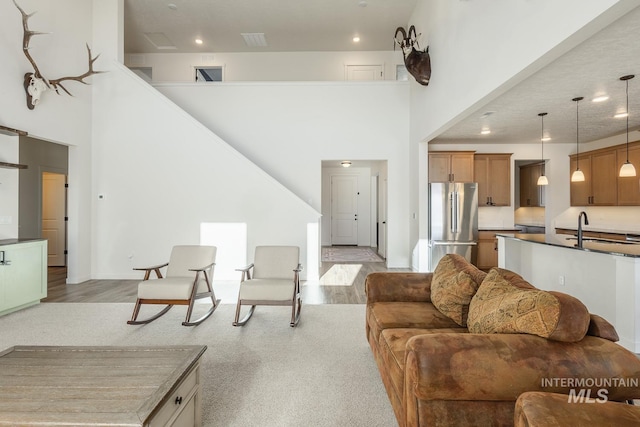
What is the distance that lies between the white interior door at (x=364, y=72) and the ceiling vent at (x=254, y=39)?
2272 mm

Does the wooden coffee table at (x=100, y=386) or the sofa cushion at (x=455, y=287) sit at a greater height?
the sofa cushion at (x=455, y=287)

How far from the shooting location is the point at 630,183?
560 cm

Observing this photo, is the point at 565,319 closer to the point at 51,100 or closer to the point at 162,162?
the point at 162,162

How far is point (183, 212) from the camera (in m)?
5.85

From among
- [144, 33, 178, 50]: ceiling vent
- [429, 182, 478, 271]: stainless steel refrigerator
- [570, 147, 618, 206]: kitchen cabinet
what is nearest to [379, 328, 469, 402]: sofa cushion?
[429, 182, 478, 271]: stainless steel refrigerator

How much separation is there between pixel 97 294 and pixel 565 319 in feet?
18.4

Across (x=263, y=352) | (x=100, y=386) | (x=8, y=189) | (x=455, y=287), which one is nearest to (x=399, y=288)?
(x=455, y=287)

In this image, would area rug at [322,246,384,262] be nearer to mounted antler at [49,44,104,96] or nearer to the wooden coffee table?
mounted antler at [49,44,104,96]

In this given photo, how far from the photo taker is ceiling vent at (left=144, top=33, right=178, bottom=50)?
7.68 meters

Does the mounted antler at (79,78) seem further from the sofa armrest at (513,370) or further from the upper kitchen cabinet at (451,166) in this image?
the sofa armrest at (513,370)

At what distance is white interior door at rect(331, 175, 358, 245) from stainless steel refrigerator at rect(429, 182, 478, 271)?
477 centimetres

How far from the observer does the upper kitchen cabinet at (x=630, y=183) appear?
5340mm

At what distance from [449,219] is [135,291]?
545 centimetres

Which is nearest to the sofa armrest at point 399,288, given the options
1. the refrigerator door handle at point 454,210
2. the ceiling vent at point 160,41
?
the refrigerator door handle at point 454,210
